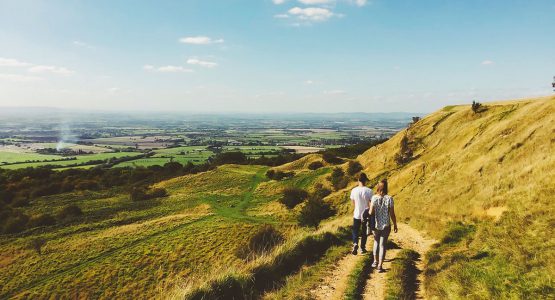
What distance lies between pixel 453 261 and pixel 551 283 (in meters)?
3.26

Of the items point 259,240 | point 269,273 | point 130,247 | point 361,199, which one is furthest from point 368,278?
point 130,247

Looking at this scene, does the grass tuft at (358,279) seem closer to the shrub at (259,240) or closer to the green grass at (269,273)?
the green grass at (269,273)

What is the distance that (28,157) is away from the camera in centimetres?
14562

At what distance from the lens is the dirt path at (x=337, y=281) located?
9438 mm

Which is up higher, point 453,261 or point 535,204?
point 535,204

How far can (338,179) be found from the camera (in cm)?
4634

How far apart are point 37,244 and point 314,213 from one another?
31.8m

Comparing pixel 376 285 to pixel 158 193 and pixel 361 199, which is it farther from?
pixel 158 193

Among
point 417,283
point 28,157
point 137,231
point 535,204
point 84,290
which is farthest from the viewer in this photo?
point 28,157

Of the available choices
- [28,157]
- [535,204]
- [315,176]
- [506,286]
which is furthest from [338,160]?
[28,157]

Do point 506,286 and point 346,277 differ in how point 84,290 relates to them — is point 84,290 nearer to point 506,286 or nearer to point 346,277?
point 346,277

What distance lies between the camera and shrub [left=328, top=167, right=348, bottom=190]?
44356 mm

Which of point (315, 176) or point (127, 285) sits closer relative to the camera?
point (127, 285)

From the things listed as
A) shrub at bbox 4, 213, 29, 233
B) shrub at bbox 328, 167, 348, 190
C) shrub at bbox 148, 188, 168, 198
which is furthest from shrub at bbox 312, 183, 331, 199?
shrub at bbox 4, 213, 29, 233
